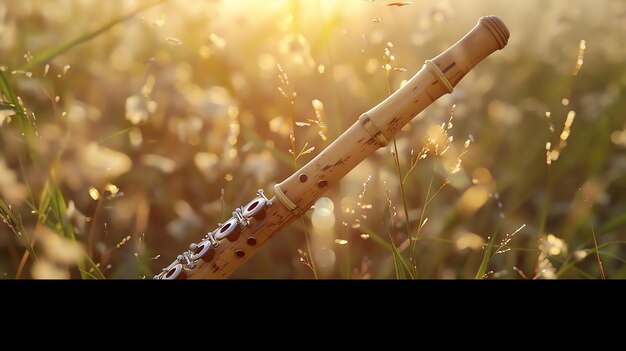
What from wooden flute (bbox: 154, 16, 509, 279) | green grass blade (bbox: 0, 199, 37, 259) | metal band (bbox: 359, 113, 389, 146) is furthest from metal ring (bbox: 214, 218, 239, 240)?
green grass blade (bbox: 0, 199, 37, 259)

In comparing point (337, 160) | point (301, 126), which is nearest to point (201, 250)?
point (337, 160)

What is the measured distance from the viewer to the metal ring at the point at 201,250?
0.73m

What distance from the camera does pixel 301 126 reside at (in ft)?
4.61

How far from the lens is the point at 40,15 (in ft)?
4.59

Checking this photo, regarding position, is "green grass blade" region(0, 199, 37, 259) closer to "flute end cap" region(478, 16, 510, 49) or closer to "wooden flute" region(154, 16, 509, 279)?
"wooden flute" region(154, 16, 509, 279)

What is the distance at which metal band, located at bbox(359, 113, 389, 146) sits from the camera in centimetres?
66

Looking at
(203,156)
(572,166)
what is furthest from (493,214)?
(203,156)

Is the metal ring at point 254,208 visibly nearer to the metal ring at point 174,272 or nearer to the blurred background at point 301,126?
the metal ring at point 174,272

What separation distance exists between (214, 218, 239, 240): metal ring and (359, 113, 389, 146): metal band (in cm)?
16

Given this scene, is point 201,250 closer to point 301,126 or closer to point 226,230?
point 226,230

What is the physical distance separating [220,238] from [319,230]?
15.6 inches

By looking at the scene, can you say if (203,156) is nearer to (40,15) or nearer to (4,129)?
(4,129)
